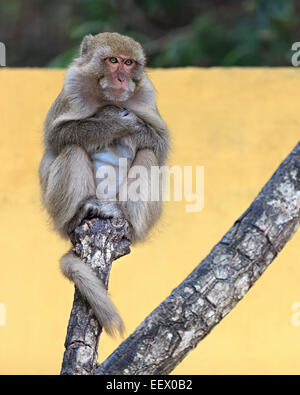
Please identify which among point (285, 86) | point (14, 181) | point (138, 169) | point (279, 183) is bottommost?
point (279, 183)

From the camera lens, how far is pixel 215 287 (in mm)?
Result: 2691

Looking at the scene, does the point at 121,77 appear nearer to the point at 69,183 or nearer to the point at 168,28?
the point at 69,183

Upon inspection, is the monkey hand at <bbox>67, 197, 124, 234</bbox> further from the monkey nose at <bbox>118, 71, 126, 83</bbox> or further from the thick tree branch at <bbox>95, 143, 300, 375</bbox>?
the thick tree branch at <bbox>95, 143, 300, 375</bbox>

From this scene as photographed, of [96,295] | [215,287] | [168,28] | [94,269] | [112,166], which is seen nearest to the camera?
[215,287]

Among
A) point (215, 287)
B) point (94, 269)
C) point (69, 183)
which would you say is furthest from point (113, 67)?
point (215, 287)

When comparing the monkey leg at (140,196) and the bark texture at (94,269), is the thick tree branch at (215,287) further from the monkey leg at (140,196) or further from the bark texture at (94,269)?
the monkey leg at (140,196)

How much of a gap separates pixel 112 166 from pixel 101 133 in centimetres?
19

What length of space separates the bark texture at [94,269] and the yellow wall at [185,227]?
1932 mm

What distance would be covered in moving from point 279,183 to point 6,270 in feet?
10.1

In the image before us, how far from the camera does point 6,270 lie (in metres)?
5.49

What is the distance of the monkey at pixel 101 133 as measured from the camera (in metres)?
3.82
